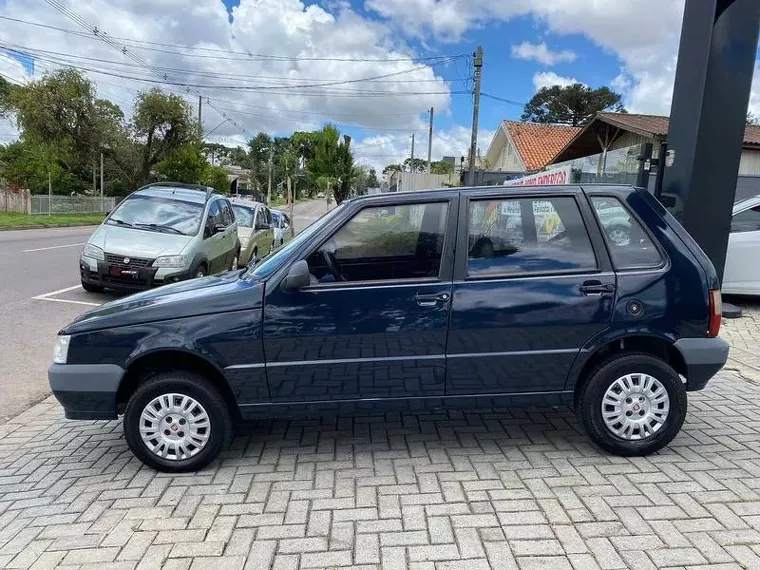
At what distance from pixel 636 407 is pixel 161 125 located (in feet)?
120

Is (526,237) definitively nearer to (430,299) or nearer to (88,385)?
(430,299)

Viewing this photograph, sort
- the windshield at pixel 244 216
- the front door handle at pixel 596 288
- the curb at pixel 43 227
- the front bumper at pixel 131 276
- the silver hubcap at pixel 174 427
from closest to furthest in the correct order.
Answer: the silver hubcap at pixel 174 427 → the front door handle at pixel 596 288 → the front bumper at pixel 131 276 → the windshield at pixel 244 216 → the curb at pixel 43 227

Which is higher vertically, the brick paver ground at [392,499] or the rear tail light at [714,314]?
the rear tail light at [714,314]

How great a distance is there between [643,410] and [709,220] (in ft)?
16.6

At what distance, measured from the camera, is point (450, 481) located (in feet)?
10.5

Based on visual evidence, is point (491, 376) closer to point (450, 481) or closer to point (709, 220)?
point (450, 481)

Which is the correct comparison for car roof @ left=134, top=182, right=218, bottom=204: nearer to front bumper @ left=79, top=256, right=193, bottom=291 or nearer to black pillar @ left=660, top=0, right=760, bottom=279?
front bumper @ left=79, top=256, right=193, bottom=291

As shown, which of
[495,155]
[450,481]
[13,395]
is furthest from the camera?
[495,155]

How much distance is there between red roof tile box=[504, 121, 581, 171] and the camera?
26.2 metres

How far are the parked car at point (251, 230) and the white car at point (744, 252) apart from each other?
8820mm

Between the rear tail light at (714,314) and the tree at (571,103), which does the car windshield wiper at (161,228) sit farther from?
the tree at (571,103)

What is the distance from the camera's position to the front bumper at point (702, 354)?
11.3 feet

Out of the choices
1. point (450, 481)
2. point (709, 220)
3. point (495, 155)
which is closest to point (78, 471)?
point (450, 481)

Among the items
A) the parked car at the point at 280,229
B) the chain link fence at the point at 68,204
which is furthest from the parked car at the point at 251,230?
the chain link fence at the point at 68,204
